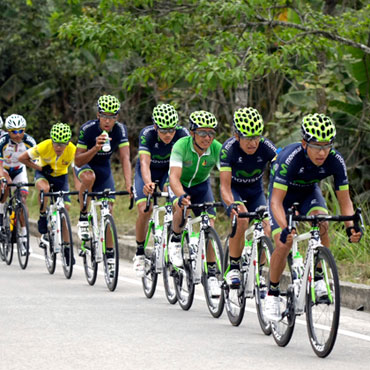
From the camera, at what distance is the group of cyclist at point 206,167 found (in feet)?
27.9

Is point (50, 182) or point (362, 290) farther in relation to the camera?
point (50, 182)

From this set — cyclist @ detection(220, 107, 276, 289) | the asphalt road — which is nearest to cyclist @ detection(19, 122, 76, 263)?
the asphalt road

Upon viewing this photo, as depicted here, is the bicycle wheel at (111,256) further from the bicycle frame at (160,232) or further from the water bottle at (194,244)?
the water bottle at (194,244)

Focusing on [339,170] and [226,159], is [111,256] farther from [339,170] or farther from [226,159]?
[339,170]

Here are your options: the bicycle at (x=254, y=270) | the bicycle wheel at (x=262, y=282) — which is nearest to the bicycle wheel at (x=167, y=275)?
the bicycle at (x=254, y=270)

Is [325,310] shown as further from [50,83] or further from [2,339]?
[50,83]

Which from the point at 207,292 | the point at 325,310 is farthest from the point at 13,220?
the point at 325,310

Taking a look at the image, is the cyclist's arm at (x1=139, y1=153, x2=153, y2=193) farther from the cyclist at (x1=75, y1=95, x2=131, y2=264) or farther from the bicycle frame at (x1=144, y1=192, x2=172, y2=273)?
the cyclist at (x1=75, y1=95, x2=131, y2=264)

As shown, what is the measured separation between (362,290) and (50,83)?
18233 millimetres

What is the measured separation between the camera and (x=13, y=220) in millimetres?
15094

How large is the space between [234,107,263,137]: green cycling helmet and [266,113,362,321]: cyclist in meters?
0.82

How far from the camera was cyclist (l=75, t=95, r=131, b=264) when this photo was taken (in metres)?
12.5

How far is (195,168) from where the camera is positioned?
10914 millimetres

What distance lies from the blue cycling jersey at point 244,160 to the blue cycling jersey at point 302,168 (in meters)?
1.26
